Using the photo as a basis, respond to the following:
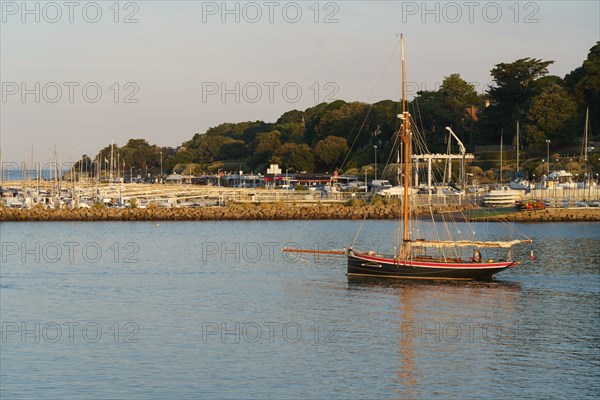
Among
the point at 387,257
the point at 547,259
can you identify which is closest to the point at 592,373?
the point at 387,257

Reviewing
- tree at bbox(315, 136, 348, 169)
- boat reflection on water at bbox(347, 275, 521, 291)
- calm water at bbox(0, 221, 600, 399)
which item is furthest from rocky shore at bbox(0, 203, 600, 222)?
boat reflection on water at bbox(347, 275, 521, 291)

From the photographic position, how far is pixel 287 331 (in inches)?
1821

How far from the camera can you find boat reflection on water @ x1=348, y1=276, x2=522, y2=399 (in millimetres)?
39312

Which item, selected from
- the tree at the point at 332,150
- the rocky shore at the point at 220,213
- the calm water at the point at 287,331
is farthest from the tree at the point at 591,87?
the calm water at the point at 287,331

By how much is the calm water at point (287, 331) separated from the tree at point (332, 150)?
3715 inches

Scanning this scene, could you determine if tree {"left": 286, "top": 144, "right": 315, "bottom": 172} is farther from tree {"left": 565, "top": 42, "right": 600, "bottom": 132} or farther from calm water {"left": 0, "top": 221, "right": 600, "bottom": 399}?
calm water {"left": 0, "top": 221, "right": 600, "bottom": 399}

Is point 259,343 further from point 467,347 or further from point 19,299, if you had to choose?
point 19,299

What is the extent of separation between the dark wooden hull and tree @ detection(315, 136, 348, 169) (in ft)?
363

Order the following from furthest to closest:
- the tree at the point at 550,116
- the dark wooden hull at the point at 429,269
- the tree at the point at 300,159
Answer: the tree at the point at 300,159, the tree at the point at 550,116, the dark wooden hull at the point at 429,269

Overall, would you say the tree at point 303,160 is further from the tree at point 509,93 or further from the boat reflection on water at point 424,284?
the boat reflection on water at point 424,284

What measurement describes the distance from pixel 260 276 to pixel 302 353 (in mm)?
24330

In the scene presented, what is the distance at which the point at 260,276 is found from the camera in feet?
216

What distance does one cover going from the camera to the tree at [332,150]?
170875 millimetres

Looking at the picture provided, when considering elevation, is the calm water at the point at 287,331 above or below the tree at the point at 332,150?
below
